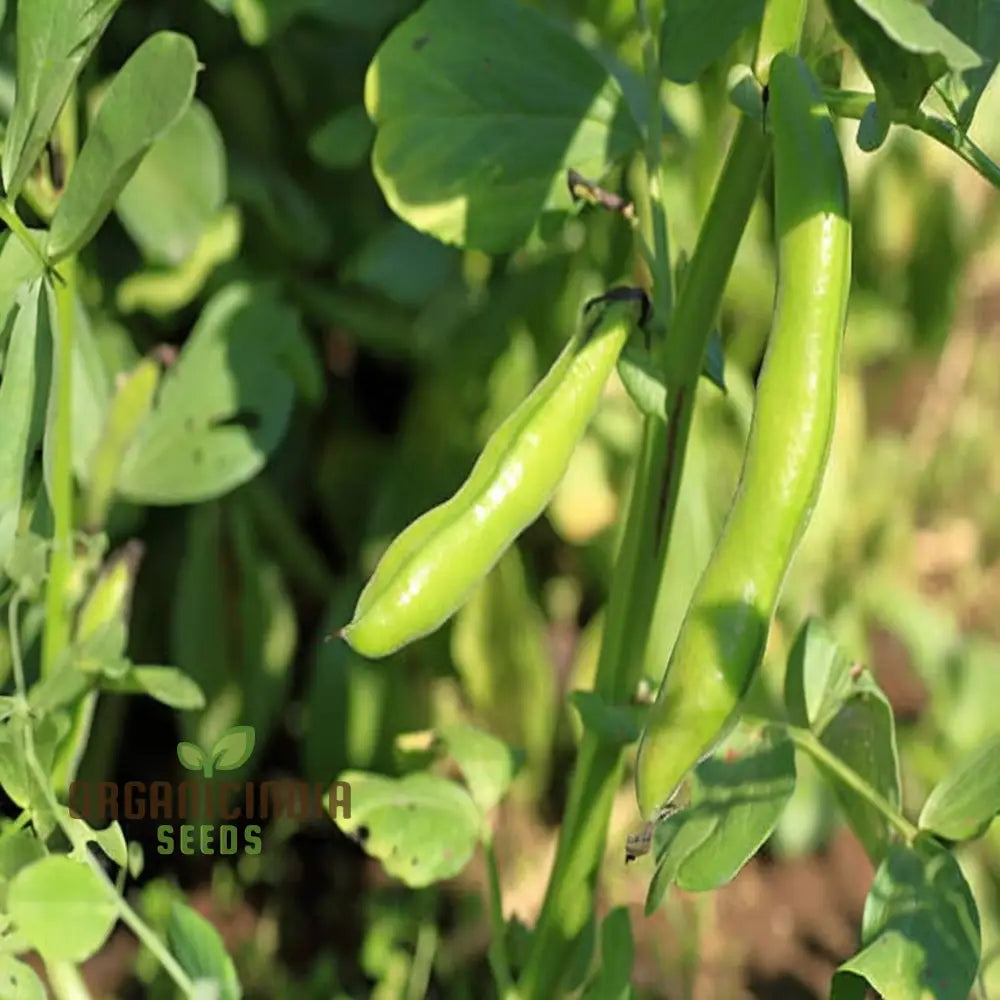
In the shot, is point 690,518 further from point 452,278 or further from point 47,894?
point 47,894

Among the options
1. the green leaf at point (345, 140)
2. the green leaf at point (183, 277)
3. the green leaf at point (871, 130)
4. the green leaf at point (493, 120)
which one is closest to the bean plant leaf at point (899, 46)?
the green leaf at point (871, 130)

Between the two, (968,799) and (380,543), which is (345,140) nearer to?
(380,543)

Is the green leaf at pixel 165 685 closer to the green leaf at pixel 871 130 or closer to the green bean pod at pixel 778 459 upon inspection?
the green bean pod at pixel 778 459

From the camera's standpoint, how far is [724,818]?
2.11 feet

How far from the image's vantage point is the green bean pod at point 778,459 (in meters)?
0.55

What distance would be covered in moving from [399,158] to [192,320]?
2.10ft

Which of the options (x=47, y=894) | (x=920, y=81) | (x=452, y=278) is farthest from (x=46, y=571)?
(x=452, y=278)

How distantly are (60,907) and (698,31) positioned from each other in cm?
48

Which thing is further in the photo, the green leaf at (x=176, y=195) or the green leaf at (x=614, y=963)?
the green leaf at (x=176, y=195)

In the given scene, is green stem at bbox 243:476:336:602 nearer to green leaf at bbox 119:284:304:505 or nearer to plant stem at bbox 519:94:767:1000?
green leaf at bbox 119:284:304:505

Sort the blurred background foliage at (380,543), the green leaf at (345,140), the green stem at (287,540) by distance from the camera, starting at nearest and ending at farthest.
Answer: the green leaf at (345,140) → the blurred background foliage at (380,543) → the green stem at (287,540)

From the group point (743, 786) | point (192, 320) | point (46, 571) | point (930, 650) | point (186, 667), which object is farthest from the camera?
point (930, 650)

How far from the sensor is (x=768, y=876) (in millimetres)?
1475

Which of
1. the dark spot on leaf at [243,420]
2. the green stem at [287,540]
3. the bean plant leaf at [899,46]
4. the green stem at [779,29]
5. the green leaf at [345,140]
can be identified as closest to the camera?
the bean plant leaf at [899,46]
